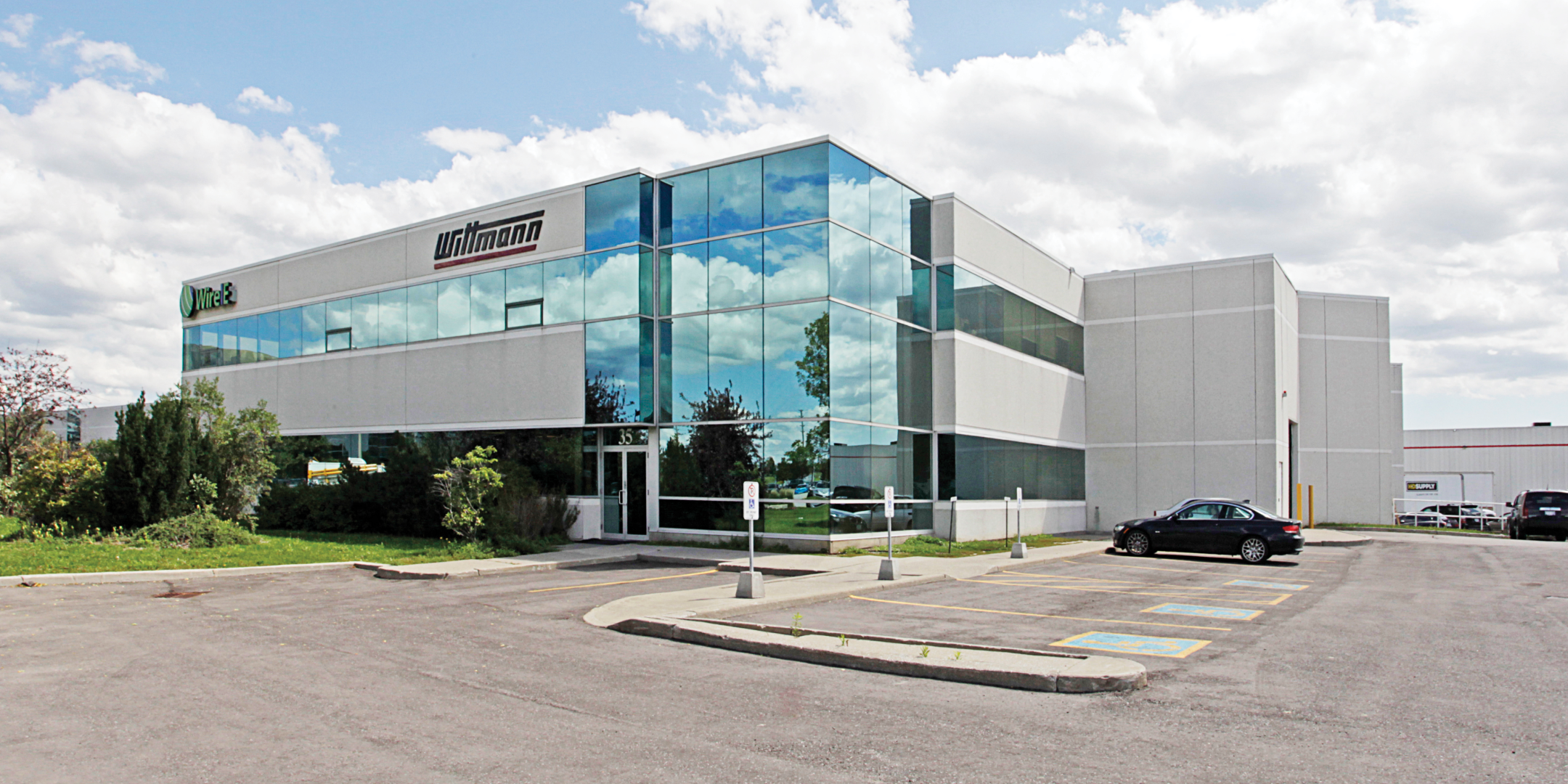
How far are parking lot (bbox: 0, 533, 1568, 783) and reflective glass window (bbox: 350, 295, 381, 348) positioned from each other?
61.4 feet

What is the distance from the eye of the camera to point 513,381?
28359mm

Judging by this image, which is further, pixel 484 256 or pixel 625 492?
pixel 484 256

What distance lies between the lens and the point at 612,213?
26562 millimetres

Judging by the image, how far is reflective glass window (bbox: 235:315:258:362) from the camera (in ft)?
123

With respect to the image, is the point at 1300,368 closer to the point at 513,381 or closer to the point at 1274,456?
the point at 1274,456

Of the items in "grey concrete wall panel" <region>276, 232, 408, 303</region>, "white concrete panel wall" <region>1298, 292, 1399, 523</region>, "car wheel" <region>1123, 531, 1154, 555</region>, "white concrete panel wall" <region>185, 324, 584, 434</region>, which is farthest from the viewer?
"white concrete panel wall" <region>1298, 292, 1399, 523</region>

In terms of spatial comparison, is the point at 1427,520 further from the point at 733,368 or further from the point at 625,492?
the point at 625,492

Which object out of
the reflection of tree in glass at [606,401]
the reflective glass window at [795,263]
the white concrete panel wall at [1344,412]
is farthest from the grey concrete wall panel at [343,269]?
the white concrete panel wall at [1344,412]

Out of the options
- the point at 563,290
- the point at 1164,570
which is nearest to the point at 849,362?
the point at 1164,570

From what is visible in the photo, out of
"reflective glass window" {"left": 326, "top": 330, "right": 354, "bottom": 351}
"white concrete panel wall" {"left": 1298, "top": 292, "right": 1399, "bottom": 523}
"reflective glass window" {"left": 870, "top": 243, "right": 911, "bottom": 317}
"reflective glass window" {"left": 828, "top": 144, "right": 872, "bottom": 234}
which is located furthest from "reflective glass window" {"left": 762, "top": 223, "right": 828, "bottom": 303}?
"white concrete panel wall" {"left": 1298, "top": 292, "right": 1399, "bottom": 523}

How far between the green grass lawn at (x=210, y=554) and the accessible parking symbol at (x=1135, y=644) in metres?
14.2

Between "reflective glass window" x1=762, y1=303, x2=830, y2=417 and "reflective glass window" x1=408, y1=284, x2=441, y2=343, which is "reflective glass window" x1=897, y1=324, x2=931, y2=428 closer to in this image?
"reflective glass window" x1=762, y1=303, x2=830, y2=417

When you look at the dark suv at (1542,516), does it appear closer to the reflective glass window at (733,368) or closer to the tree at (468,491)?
the reflective glass window at (733,368)

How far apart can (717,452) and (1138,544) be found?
10.8 meters
